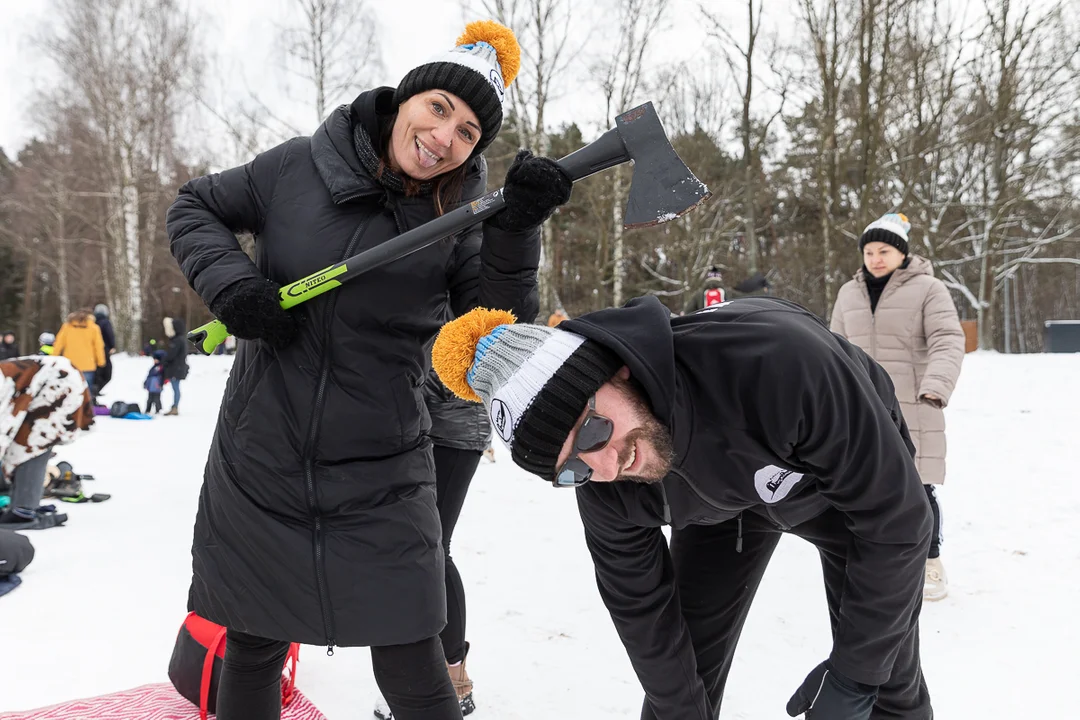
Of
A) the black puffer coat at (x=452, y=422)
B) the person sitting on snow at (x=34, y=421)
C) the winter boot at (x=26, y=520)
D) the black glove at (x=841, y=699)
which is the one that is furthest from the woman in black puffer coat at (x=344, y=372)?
the winter boot at (x=26, y=520)

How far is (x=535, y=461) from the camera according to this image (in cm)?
118

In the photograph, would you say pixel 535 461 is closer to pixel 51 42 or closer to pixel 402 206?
pixel 402 206

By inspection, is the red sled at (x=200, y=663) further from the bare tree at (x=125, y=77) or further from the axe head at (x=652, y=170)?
the bare tree at (x=125, y=77)

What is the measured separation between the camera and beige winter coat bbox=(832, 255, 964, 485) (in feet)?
10.2

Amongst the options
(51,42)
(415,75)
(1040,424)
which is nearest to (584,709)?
(415,75)

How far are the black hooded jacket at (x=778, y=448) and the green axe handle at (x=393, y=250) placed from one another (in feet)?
1.32

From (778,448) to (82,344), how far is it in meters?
9.19

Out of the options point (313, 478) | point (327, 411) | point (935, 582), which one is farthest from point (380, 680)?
point (935, 582)

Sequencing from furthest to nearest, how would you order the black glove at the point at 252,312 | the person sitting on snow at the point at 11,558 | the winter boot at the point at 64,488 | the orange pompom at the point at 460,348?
the winter boot at the point at 64,488
the person sitting on snow at the point at 11,558
the black glove at the point at 252,312
the orange pompom at the point at 460,348

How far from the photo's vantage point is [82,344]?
8383mm

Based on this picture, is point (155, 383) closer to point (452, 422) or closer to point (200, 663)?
point (200, 663)

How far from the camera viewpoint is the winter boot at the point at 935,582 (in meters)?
3.09

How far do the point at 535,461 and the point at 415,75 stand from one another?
0.91m

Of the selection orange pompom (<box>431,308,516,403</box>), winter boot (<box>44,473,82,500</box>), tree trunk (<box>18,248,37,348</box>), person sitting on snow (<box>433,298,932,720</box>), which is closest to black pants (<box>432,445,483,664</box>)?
person sitting on snow (<box>433,298,932,720</box>)
